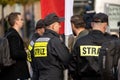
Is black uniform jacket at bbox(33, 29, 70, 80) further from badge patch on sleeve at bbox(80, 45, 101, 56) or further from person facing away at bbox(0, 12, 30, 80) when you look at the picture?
person facing away at bbox(0, 12, 30, 80)

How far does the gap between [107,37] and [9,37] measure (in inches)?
78.6

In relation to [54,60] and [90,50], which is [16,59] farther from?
[90,50]

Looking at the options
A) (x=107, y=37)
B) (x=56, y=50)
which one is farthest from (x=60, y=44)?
(x=107, y=37)

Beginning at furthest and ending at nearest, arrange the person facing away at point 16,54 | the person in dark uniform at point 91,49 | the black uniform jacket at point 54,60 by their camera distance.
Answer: the person facing away at point 16,54 → the black uniform jacket at point 54,60 → the person in dark uniform at point 91,49

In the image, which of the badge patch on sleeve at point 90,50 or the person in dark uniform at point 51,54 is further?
the person in dark uniform at point 51,54

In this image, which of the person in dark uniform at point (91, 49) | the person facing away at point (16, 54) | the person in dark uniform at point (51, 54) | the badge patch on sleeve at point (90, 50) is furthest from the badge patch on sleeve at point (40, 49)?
the person facing away at point (16, 54)

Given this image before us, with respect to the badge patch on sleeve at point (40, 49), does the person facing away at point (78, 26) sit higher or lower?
higher

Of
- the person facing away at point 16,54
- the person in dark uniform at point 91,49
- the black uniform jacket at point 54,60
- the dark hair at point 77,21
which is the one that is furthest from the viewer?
the person facing away at point 16,54

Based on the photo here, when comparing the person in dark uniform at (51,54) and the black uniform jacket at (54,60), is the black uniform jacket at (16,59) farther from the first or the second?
the black uniform jacket at (54,60)

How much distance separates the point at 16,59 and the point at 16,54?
12 cm

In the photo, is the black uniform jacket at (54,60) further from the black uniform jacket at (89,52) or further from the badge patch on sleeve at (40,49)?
the black uniform jacket at (89,52)

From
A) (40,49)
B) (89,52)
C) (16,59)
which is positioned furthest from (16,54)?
(89,52)

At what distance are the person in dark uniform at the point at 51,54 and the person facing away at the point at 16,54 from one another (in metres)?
0.91

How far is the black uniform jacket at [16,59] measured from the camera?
34.7 feet
